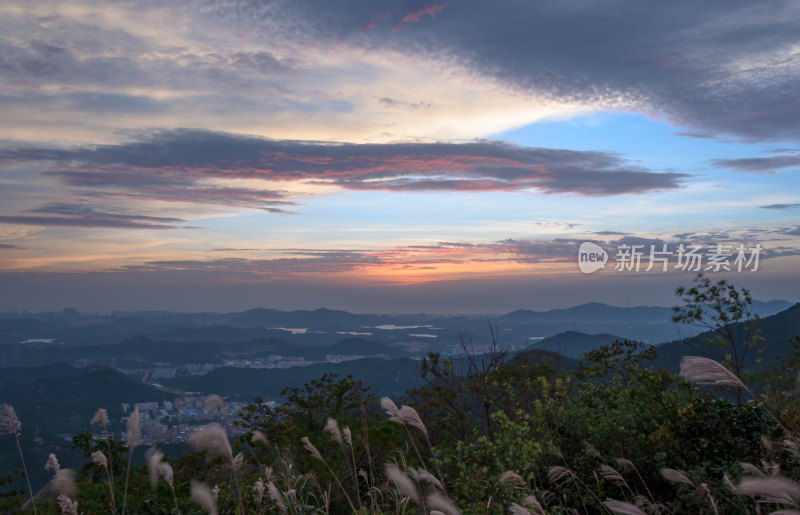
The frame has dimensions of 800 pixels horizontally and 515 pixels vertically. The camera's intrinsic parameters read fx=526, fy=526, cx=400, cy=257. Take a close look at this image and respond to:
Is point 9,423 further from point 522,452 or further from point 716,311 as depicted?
point 716,311

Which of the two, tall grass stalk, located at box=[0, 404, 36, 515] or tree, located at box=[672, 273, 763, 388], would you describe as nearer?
tall grass stalk, located at box=[0, 404, 36, 515]

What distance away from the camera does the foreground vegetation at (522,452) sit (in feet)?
12.5

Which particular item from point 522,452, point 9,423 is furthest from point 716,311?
point 9,423

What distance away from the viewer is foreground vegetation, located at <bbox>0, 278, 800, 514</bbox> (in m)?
3.81

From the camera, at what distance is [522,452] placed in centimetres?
619

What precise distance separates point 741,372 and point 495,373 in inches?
152

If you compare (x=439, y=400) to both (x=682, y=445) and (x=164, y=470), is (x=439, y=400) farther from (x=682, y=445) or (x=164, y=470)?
(x=164, y=470)

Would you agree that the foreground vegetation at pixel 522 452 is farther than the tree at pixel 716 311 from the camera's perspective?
No

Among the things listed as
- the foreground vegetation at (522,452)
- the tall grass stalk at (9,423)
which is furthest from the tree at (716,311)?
the tall grass stalk at (9,423)

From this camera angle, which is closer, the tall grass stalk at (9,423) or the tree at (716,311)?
the tall grass stalk at (9,423)

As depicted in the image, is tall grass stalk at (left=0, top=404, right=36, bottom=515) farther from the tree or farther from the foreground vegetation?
the tree

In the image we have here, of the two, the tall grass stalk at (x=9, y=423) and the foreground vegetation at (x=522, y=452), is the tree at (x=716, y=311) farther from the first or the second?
the tall grass stalk at (x=9, y=423)

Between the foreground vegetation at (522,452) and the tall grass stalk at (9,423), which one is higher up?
the tall grass stalk at (9,423)

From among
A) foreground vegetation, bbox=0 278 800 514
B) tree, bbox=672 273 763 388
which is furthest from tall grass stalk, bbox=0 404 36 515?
tree, bbox=672 273 763 388
